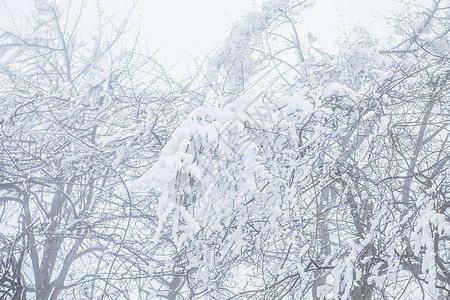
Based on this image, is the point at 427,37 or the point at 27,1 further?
the point at 27,1

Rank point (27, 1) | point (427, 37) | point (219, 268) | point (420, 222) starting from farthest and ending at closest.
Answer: point (27, 1) → point (427, 37) → point (219, 268) → point (420, 222)

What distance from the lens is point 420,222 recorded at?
7.04 feet

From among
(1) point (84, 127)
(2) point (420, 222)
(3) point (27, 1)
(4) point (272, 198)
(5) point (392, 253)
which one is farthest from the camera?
(3) point (27, 1)

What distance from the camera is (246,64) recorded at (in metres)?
6.61

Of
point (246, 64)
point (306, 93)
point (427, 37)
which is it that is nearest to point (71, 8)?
point (246, 64)

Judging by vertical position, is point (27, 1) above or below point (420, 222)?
above

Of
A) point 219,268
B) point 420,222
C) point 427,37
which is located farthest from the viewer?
point 427,37

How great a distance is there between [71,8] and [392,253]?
22.7ft

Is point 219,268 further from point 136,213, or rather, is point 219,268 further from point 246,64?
point 246,64

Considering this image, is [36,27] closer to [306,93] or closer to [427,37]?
[306,93]

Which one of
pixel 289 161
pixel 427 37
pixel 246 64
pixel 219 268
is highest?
pixel 246 64

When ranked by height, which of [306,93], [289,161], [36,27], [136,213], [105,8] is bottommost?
[289,161]

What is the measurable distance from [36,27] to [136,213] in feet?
12.3

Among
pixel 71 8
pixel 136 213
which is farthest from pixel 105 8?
pixel 136 213
